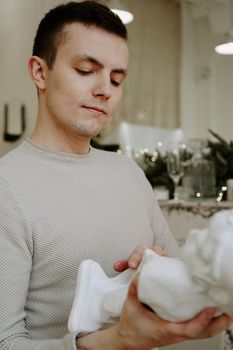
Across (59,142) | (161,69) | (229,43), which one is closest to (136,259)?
(59,142)

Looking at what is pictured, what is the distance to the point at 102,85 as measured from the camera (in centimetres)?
105

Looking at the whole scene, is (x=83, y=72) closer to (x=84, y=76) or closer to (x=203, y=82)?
(x=84, y=76)

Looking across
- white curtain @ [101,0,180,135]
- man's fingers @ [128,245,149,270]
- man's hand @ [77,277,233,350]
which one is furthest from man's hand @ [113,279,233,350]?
white curtain @ [101,0,180,135]

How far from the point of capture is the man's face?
1041 millimetres

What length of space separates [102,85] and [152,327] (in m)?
0.60

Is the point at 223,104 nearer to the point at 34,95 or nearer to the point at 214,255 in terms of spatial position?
the point at 34,95

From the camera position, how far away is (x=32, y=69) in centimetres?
115

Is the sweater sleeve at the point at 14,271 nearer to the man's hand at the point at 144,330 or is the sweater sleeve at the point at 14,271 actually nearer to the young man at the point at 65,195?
the young man at the point at 65,195

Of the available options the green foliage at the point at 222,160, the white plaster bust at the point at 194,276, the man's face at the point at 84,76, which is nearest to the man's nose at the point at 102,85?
the man's face at the point at 84,76

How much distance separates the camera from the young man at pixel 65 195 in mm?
897

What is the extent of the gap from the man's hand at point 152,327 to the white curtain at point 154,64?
3346mm

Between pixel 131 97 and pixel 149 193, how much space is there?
2849 millimetres

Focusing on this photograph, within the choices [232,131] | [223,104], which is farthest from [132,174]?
[223,104]

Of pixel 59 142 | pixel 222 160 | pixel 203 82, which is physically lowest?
pixel 222 160
